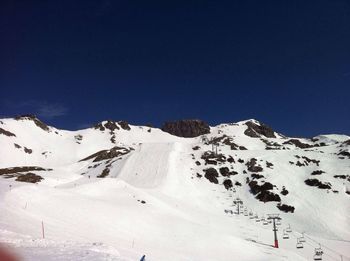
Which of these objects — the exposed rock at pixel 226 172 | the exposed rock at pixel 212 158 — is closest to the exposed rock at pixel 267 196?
the exposed rock at pixel 226 172

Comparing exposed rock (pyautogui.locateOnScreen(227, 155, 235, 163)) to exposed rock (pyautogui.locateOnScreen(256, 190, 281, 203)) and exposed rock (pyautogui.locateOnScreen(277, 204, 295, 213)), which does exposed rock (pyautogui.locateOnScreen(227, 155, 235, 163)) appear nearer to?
exposed rock (pyautogui.locateOnScreen(256, 190, 281, 203))

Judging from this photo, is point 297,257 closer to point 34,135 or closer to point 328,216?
point 328,216

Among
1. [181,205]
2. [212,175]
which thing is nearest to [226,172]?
[212,175]

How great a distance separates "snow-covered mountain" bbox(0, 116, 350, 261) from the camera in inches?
1164

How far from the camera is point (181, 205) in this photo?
6850 cm

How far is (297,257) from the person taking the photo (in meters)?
47.9

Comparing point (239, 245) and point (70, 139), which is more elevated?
point (70, 139)

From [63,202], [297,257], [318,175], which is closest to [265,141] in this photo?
[318,175]

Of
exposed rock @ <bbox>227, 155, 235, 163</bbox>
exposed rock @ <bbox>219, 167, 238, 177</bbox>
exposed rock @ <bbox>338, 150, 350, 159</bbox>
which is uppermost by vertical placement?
exposed rock @ <bbox>338, 150, 350, 159</bbox>

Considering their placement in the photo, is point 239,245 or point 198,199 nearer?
point 239,245

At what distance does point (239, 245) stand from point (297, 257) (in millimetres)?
8678

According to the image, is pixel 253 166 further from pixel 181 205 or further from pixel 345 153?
pixel 181 205

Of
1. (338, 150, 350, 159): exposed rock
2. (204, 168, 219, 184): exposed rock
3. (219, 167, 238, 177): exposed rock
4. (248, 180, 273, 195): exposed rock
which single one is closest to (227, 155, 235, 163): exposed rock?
(219, 167, 238, 177): exposed rock

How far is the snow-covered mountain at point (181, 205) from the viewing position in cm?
2958
